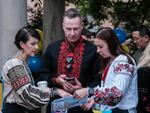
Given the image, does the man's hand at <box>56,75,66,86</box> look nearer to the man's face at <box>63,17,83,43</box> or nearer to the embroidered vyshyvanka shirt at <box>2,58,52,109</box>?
the embroidered vyshyvanka shirt at <box>2,58,52,109</box>

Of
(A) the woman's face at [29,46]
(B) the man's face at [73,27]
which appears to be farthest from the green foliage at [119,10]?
(A) the woman's face at [29,46]

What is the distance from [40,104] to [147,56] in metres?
1.29

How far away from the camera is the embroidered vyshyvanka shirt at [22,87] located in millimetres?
3955

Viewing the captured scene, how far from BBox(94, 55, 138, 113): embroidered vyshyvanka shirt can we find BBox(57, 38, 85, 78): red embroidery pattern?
43cm

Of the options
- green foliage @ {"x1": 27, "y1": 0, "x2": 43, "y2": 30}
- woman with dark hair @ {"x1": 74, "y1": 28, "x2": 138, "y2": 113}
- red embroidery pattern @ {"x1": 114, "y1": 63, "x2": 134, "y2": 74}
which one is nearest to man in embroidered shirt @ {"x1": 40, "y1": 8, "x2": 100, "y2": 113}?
woman with dark hair @ {"x1": 74, "y1": 28, "x2": 138, "y2": 113}

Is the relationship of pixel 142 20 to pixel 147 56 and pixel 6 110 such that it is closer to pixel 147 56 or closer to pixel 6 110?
Answer: pixel 147 56

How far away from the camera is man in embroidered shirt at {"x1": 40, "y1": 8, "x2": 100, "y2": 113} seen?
4234mm

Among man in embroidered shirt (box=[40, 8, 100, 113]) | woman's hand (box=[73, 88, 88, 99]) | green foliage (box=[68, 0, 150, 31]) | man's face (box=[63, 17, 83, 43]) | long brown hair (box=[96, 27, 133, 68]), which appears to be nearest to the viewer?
long brown hair (box=[96, 27, 133, 68])

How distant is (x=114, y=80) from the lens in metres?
3.73

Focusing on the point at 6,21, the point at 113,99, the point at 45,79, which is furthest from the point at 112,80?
the point at 6,21

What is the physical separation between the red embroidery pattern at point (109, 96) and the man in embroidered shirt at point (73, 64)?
423 millimetres

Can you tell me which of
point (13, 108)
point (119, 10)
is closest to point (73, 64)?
point (13, 108)

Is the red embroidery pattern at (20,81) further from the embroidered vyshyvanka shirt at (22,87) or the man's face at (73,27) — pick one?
the man's face at (73,27)

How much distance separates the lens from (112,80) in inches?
149
